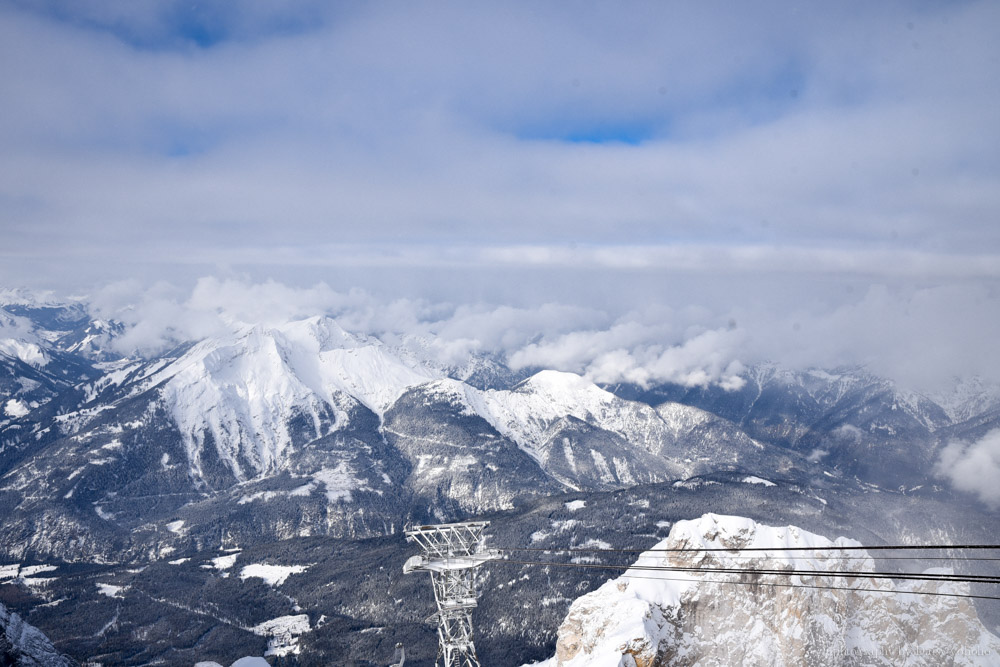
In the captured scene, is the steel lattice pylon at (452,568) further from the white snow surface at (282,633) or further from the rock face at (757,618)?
the white snow surface at (282,633)

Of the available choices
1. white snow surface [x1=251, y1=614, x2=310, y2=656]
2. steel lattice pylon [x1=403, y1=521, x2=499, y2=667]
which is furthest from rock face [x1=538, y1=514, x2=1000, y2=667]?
white snow surface [x1=251, y1=614, x2=310, y2=656]

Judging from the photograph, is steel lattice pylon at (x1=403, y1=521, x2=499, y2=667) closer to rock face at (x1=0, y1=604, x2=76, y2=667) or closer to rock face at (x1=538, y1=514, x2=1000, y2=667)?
rock face at (x1=538, y1=514, x2=1000, y2=667)

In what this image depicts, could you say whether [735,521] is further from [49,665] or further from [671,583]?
[49,665]

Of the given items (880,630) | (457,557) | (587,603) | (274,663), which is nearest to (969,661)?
(880,630)

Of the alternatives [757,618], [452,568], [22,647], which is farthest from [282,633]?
[452,568]

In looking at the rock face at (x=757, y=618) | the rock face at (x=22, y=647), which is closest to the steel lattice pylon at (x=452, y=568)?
the rock face at (x=757, y=618)
